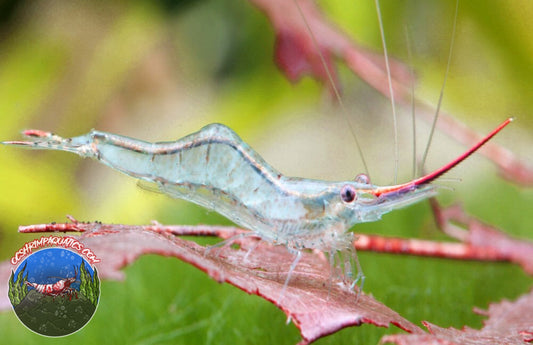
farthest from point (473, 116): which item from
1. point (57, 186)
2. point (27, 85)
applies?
point (27, 85)

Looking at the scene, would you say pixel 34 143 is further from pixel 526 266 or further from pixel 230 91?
pixel 230 91

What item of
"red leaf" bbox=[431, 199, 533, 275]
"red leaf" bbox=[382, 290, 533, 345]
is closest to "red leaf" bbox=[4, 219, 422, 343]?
"red leaf" bbox=[382, 290, 533, 345]

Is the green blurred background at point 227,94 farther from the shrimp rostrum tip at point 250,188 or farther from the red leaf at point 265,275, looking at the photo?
the red leaf at point 265,275
